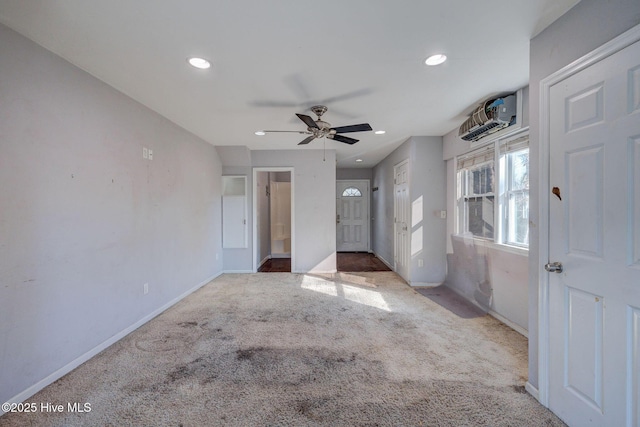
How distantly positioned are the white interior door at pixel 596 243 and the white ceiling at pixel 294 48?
63 centimetres

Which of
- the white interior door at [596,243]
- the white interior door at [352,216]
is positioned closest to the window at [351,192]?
the white interior door at [352,216]

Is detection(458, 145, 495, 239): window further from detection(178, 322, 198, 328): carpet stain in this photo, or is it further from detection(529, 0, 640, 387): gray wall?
detection(178, 322, 198, 328): carpet stain

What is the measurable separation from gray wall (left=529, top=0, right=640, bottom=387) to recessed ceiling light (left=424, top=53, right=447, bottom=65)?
57 cm

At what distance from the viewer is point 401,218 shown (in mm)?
5043

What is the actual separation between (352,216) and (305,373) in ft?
19.7

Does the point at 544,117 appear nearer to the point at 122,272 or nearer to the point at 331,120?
the point at 331,120

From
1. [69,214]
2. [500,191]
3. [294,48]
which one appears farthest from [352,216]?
[69,214]

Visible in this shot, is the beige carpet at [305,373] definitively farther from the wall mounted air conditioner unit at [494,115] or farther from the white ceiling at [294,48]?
the white ceiling at [294,48]

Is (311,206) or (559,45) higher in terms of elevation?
(559,45)

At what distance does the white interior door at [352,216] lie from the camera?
786 cm

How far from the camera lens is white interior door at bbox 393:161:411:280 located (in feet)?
15.3

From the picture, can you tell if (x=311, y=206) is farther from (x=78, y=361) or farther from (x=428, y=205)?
(x=78, y=361)

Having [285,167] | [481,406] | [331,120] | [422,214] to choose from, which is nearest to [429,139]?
[422,214]

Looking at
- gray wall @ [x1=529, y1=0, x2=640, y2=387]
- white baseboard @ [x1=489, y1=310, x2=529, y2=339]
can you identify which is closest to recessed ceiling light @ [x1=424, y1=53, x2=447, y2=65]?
gray wall @ [x1=529, y1=0, x2=640, y2=387]
